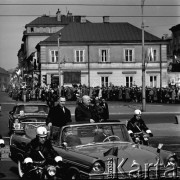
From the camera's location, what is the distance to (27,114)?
22266mm

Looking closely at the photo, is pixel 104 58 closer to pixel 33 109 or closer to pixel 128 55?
pixel 128 55

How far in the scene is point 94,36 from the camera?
80562 mm

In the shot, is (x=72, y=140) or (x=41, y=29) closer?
(x=72, y=140)

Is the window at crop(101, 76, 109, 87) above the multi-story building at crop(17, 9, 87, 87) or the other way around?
the other way around

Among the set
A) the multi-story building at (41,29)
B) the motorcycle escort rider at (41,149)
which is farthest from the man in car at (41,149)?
the multi-story building at (41,29)

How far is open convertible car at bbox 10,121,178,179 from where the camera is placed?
965cm

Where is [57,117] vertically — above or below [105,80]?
below

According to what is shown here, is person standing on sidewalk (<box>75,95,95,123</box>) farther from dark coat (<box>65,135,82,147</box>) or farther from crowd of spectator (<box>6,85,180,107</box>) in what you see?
crowd of spectator (<box>6,85,180,107</box>)

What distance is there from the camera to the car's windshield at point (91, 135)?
1135 centimetres

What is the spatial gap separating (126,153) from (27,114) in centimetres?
1245

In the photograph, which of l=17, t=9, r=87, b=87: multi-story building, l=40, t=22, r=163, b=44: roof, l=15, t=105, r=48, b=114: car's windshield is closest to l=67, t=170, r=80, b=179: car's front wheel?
l=15, t=105, r=48, b=114: car's windshield

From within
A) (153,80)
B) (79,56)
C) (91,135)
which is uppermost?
(79,56)

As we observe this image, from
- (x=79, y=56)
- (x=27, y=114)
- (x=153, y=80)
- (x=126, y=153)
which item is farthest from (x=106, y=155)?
(x=153, y=80)

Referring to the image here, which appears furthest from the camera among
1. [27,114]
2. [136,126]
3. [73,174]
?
[27,114]
